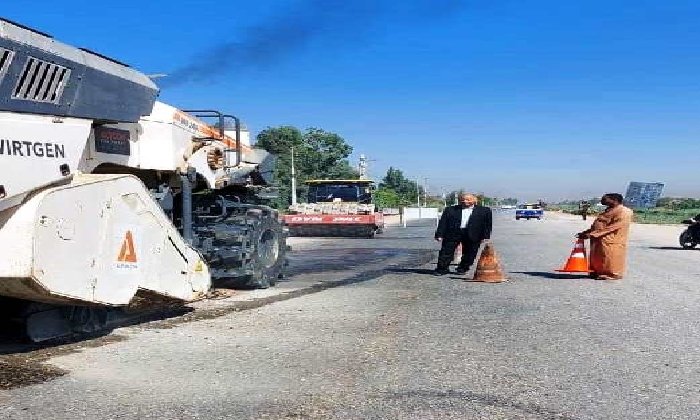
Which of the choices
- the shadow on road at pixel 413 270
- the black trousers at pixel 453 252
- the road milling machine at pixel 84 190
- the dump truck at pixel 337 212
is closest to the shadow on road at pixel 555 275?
the black trousers at pixel 453 252

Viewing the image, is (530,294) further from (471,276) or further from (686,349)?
(686,349)

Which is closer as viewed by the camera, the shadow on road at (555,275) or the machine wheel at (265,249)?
the machine wheel at (265,249)

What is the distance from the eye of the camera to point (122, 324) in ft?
26.2

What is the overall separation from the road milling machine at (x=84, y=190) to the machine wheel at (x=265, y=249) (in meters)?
1.83

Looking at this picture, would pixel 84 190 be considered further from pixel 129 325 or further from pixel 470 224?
pixel 470 224

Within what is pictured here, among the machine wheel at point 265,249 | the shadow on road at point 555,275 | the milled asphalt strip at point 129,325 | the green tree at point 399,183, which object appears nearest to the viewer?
the milled asphalt strip at point 129,325

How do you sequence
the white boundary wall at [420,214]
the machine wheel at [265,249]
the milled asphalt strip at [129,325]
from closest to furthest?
the milled asphalt strip at [129,325], the machine wheel at [265,249], the white boundary wall at [420,214]

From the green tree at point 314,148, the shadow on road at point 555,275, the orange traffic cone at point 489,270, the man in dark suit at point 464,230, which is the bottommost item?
the shadow on road at point 555,275

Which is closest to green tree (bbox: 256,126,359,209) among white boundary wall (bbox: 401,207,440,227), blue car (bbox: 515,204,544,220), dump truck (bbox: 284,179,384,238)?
white boundary wall (bbox: 401,207,440,227)

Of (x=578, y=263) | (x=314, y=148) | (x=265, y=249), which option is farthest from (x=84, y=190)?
(x=314, y=148)

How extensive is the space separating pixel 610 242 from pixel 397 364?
8.10 metres

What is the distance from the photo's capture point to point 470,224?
14.0 meters

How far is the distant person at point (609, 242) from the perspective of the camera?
43.0 ft

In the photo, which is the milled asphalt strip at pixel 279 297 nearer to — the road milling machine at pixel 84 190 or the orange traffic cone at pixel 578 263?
the road milling machine at pixel 84 190
